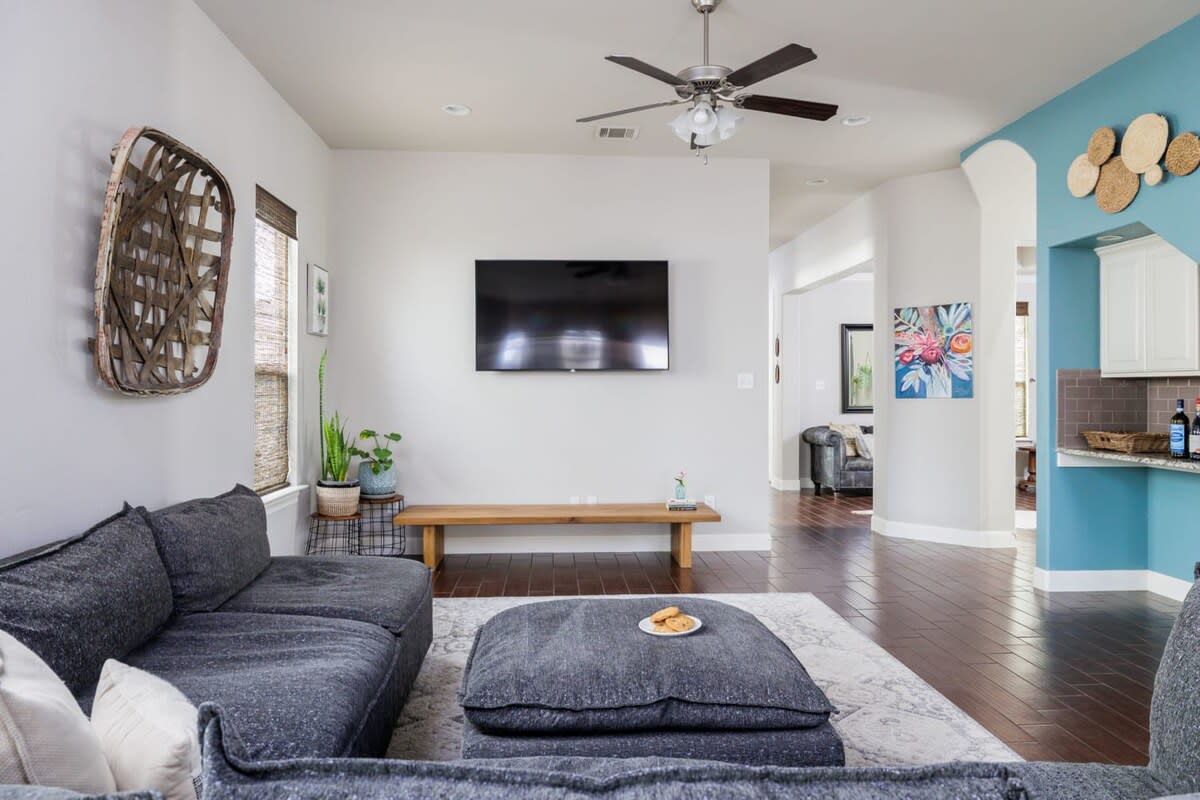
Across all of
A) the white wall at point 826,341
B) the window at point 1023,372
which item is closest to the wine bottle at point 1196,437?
the white wall at point 826,341

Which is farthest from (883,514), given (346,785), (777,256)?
(346,785)

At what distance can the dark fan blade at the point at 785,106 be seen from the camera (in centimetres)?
344

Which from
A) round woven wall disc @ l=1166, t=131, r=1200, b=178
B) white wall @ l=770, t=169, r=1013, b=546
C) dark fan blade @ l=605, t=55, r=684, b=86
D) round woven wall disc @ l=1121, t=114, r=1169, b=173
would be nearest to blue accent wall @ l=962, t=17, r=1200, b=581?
round woven wall disc @ l=1121, t=114, r=1169, b=173

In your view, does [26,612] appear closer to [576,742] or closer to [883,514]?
[576,742]

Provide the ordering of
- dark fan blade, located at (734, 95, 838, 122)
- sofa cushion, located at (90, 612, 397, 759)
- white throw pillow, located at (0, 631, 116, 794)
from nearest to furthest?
1. white throw pillow, located at (0, 631, 116, 794)
2. sofa cushion, located at (90, 612, 397, 759)
3. dark fan blade, located at (734, 95, 838, 122)

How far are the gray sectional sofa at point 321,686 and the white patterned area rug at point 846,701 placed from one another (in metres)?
0.19

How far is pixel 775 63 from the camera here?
2977mm

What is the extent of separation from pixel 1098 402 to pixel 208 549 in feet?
15.9

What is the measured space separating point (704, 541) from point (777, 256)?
4.72 meters

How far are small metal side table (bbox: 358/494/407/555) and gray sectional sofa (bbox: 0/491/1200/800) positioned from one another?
2.04 m

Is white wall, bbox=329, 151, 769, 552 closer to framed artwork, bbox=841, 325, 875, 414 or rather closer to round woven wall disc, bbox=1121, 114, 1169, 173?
round woven wall disc, bbox=1121, 114, 1169, 173

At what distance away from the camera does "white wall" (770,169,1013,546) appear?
5.83m

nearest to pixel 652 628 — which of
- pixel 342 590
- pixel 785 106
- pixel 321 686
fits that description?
pixel 321 686

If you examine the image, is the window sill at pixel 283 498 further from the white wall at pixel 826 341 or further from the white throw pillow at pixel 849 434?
the white wall at pixel 826 341
